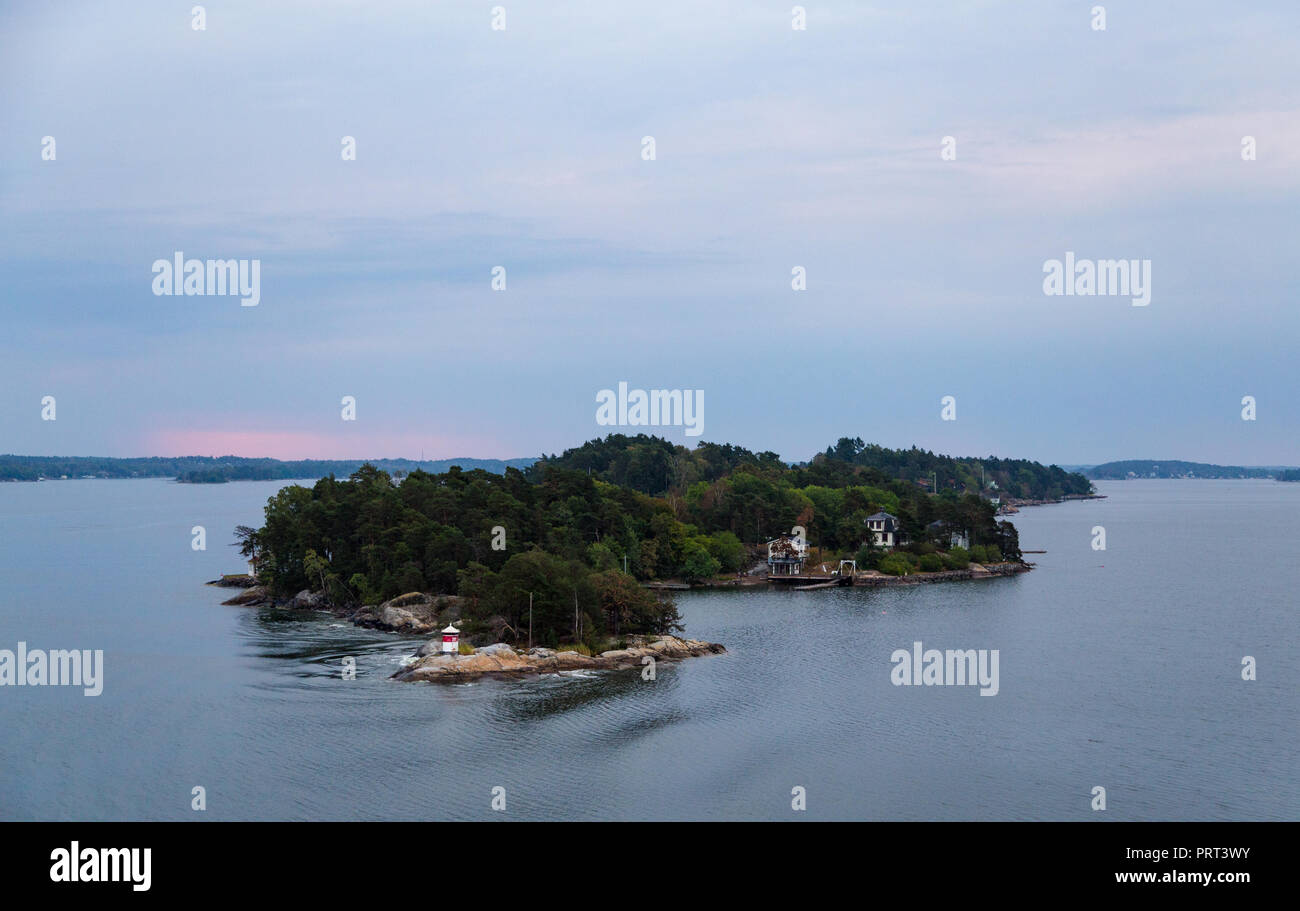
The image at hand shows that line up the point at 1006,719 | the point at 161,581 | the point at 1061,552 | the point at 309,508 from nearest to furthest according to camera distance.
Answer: the point at 1006,719 → the point at 309,508 → the point at 161,581 → the point at 1061,552

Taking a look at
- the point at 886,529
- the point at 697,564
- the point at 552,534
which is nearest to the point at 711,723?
the point at 552,534

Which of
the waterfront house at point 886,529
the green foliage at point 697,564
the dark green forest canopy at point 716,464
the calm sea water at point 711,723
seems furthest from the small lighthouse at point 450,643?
the dark green forest canopy at point 716,464

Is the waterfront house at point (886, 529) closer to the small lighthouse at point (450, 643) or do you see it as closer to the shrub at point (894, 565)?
the shrub at point (894, 565)

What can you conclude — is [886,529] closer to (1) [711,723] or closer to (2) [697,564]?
(2) [697,564]

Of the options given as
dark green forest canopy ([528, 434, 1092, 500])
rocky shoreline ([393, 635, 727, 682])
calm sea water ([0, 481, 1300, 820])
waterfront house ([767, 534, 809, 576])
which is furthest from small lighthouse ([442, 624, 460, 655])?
dark green forest canopy ([528, 434, 1092, 500])
